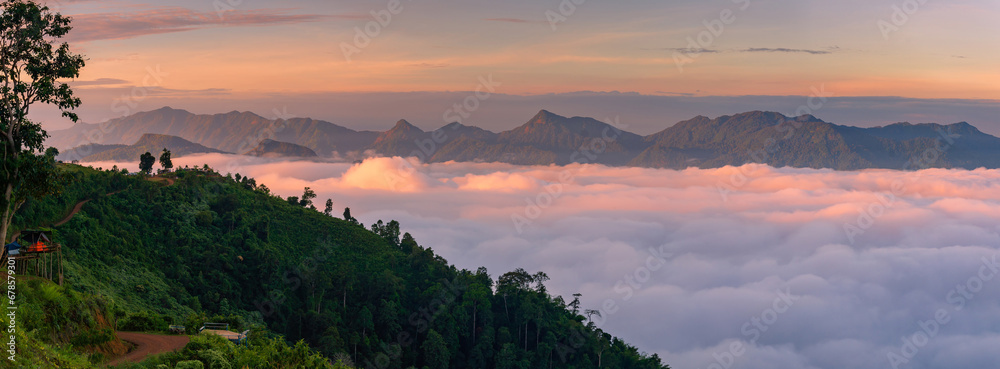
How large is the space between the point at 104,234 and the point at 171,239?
11097mm

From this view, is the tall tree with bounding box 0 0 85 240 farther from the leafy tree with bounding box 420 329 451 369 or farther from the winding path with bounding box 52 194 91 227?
the leafy tree with bounding box 420 329 451 369

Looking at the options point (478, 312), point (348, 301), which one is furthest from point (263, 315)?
point (478, 312)

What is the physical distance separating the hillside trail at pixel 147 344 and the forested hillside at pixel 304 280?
18.9 metres

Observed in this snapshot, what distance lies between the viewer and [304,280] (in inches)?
3497

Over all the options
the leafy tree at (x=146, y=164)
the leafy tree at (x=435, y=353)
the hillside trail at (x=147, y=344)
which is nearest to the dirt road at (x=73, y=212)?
the leafy tree at (x=146, y=164)

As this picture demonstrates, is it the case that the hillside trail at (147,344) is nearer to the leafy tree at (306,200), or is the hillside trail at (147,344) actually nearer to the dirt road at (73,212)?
the dirt road at (73,212)

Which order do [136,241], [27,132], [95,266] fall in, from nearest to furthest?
[27,132], [95,266], [136,241]

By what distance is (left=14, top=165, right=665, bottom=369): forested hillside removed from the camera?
229 ft

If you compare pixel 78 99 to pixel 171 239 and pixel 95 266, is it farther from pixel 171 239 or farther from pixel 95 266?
pixel 171 239

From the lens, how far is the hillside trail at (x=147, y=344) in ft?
111

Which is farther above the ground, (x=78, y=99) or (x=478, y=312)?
(x=78, y=99)

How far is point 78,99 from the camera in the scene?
35.5 meters

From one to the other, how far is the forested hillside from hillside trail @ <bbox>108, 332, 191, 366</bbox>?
62.1 feet

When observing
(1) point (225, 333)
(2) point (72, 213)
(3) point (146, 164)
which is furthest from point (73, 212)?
(1) point (225, 333)
